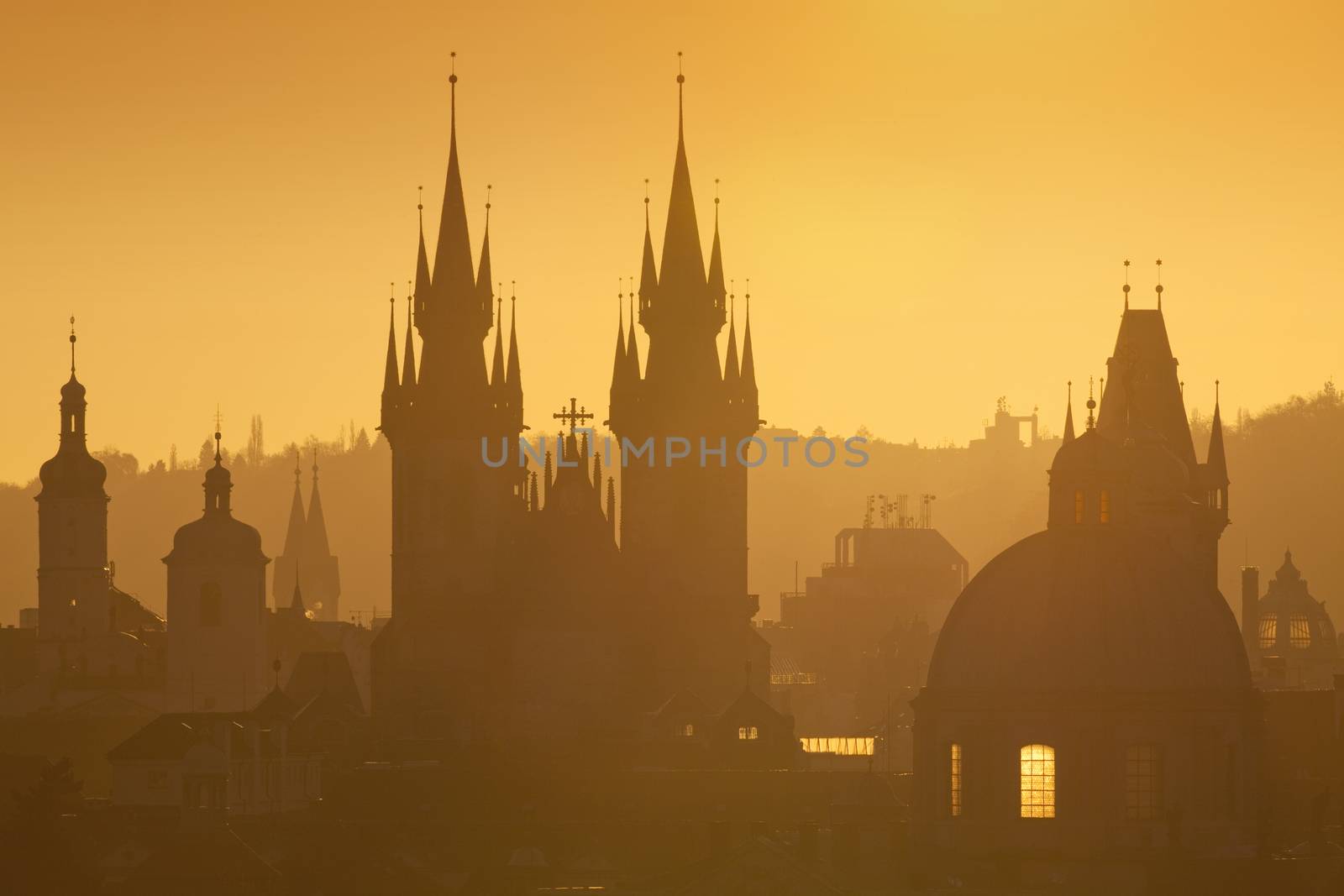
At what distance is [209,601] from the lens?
594 feet

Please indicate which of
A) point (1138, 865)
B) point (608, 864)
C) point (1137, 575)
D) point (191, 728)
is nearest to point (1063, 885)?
point (1138, 865)

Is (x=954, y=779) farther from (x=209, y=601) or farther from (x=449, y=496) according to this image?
(x=209, y=601)

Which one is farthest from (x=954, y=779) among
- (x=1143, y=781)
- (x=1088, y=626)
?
(x=1088, y=626)

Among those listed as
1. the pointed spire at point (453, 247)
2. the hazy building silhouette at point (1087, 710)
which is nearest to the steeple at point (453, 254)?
the pointed spire at point (453, 247)

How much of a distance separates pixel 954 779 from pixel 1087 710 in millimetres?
4566

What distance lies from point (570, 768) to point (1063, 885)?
39.8 m

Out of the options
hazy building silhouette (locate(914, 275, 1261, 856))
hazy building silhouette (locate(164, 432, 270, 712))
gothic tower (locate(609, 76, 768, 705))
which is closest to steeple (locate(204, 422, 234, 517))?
hazy building silhouette (locate(164, 432, 270, 712))

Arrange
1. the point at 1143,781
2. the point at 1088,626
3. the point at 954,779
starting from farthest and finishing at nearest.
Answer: the point at 1088,626 → the point at 954,779 → the point at 1143,781

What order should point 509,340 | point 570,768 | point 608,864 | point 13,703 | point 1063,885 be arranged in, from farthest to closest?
point 13,703
point 509,340
point 570,768
point 608,864
point 1063,885

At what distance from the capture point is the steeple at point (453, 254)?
504 ft

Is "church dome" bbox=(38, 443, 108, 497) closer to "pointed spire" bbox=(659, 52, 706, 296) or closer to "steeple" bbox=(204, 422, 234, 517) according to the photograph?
"steeple" bbox=(204, 422, 234, 517)

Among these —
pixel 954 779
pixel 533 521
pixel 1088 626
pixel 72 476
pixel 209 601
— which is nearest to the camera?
pixel 954 779

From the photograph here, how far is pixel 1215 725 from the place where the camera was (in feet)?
374

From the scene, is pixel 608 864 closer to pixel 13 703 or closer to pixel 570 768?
pixel 570 768
